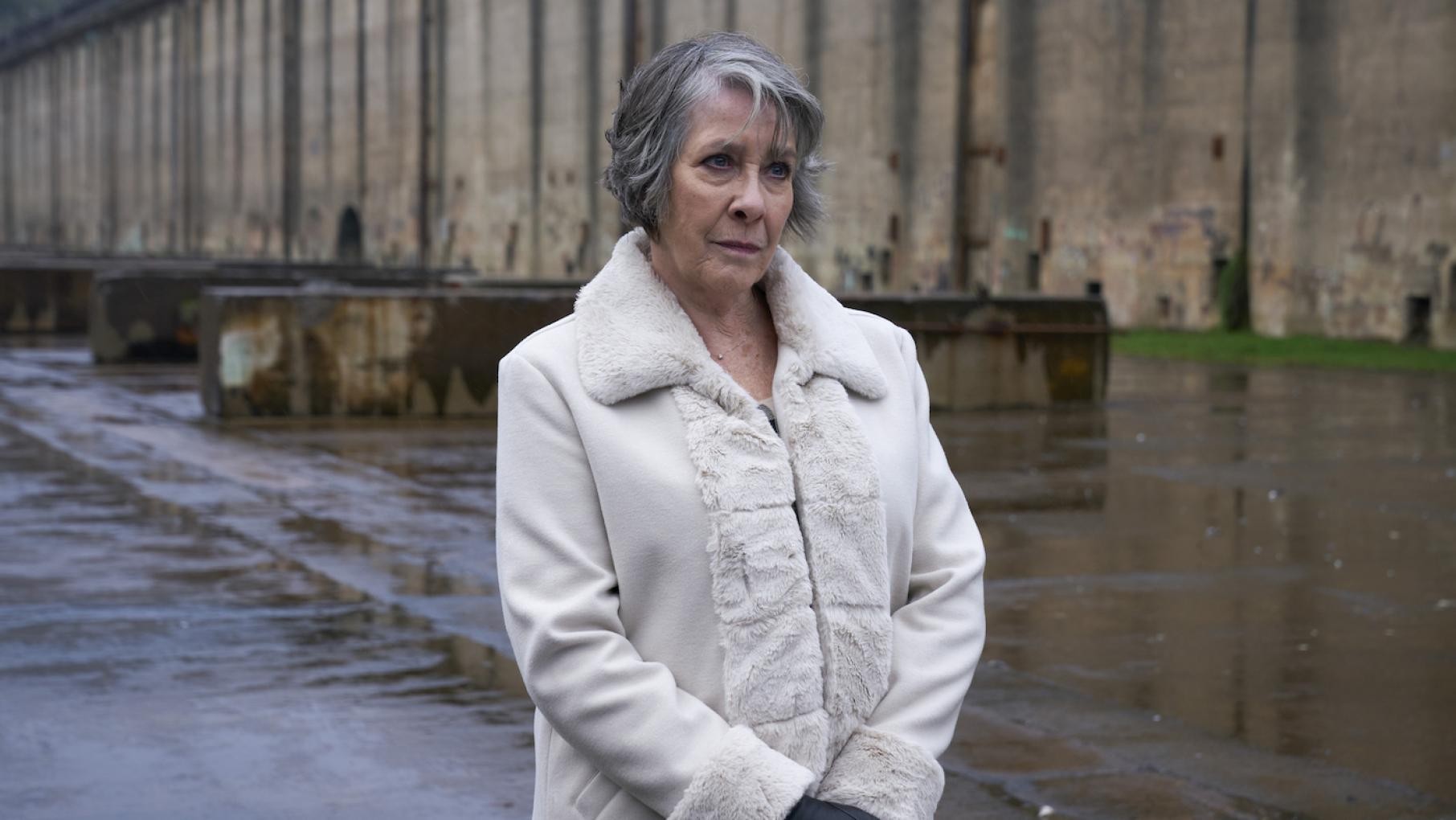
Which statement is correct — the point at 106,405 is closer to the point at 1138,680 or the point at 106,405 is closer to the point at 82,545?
the point at 82,545

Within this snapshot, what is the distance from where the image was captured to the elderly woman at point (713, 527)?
2.25 meters

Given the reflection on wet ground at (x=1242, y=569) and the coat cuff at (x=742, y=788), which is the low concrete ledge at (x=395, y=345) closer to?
the reflection on wet ground at (x=1242, y=569)

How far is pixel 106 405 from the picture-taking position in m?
15.0

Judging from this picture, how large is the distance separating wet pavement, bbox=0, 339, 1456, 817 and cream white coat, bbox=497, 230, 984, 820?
217cm

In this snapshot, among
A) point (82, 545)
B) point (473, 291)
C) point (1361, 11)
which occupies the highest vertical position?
point (1361, 11)

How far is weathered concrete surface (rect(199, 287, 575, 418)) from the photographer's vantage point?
45.1 ft

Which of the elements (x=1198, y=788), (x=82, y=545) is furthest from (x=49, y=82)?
(x=1198, y=788)

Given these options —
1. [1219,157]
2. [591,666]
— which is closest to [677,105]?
[591,666]

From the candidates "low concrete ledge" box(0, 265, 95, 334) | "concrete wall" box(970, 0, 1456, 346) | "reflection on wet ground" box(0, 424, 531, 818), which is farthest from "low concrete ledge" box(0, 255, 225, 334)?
"reflection on wet ground" box(0, 424, 531, 818)

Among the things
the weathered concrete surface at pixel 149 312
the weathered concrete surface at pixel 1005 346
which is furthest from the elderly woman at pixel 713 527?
the weathered concrete surface at pixel 149 312

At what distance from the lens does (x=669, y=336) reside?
241cm

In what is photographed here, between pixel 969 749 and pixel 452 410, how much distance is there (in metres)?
9.69

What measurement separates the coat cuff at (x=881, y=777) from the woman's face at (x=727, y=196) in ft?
1.99

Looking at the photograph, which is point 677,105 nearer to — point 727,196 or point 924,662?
point 727,196
